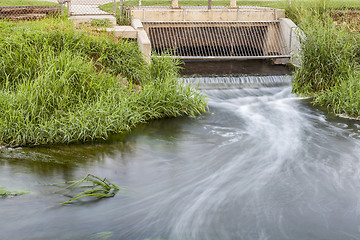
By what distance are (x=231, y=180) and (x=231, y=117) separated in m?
3.18

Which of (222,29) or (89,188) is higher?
(222,29)

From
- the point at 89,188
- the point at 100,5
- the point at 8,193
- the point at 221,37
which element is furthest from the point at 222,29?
the point at 8,193

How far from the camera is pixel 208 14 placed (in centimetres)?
1495

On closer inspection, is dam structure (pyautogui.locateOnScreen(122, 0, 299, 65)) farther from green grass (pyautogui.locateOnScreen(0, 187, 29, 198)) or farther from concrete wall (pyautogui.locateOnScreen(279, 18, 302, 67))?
green grass (pyautogui.locateOnScreen(0, 187, 29, 198))

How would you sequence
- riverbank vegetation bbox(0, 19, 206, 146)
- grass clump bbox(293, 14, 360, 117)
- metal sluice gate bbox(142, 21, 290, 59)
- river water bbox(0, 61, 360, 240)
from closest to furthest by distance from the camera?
river water bbox(0, 61, 360, 240), riverbank vegetation bbox(0, 19, 206, 146), grass clump bbox(293, 14, 360, 117), metal sluice gate bbox(142, 21, 290, 59)

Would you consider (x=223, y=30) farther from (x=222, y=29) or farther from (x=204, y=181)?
(x=204, y=181)

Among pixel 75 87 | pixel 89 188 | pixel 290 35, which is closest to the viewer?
pixel 89 188

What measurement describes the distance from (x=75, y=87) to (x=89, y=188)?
10.2ft

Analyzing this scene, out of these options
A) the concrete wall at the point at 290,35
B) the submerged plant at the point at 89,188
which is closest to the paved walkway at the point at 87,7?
the concrete wall at the point at 290,35

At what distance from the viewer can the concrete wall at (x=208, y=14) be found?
14430mm

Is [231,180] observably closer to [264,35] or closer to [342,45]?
[342,45]

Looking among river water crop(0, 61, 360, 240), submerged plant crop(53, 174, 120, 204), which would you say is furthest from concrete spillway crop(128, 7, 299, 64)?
submerged plant crop(53, 174, 120, 204)

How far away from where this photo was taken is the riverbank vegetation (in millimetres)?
8094

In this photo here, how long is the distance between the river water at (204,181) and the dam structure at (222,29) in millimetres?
5063
